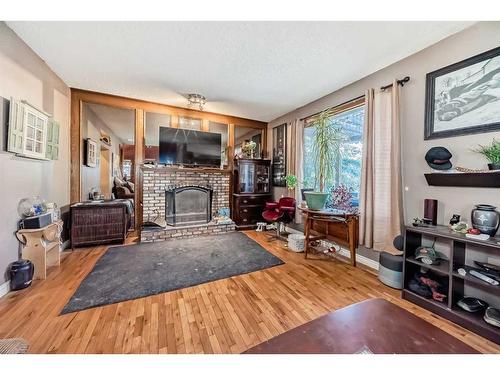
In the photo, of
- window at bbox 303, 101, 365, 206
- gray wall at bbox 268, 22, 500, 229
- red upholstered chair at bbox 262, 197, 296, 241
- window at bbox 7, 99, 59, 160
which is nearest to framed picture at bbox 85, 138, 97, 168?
window at bbox 7, 99, 59, 160

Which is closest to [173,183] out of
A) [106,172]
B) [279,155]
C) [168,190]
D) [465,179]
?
[168,190]

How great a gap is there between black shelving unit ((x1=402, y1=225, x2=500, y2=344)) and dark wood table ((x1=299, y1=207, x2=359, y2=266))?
25.9 inches

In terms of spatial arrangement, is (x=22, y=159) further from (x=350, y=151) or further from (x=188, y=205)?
(x=350, y=151)

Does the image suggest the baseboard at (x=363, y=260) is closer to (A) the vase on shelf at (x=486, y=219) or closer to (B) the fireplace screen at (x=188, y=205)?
(A) the vase on shelf at (x=486, y=219)

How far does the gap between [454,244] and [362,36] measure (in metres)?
2.06

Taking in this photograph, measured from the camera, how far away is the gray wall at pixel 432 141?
1.71 m

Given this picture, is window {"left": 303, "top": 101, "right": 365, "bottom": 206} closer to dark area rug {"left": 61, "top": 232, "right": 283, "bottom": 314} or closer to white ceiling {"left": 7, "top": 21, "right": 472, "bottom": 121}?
white ceiling {"left": 7, "top": 21, "right": 472, "bottom": 121}

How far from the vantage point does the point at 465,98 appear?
1.79 metres

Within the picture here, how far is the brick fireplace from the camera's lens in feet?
12.0

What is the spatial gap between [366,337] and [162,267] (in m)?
2.32

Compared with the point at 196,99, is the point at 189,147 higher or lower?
lower

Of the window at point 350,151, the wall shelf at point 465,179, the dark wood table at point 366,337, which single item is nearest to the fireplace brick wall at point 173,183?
the window at point 350,151

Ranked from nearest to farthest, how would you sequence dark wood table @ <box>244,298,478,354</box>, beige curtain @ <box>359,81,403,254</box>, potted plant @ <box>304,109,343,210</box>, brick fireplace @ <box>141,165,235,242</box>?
dark wood table @ <box>244,298,478,354</box> < beige curtain @ <box>359,81,403,254</box> < potted plant @ <box>304,109,343,210</box> < brick fireplace @ <box>141,165,235,242</box>
